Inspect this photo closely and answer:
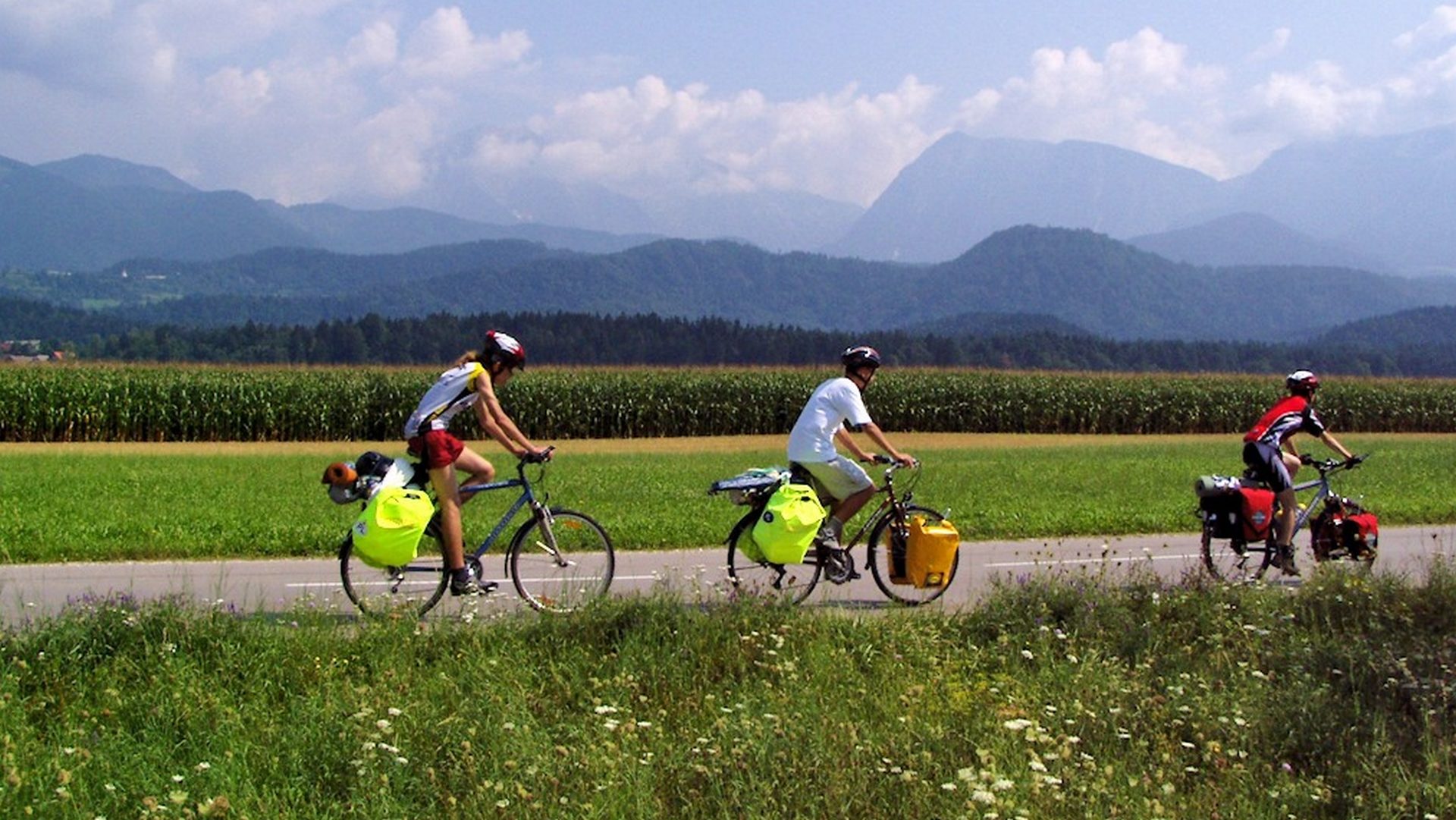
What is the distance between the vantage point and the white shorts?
9828 mm

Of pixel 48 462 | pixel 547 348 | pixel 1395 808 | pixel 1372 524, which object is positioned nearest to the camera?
pixel 1395 808

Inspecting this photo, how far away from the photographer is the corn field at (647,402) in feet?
128

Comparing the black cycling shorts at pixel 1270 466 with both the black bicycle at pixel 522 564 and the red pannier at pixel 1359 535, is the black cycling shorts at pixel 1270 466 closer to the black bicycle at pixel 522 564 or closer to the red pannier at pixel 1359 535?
the red pannier at pixel 1359 535

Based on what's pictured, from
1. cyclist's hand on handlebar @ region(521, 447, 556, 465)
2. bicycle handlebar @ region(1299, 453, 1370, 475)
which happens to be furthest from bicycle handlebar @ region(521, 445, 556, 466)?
bicycle handlebar @ region(1299, 453, 1370, 475)

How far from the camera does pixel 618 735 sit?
6188mm

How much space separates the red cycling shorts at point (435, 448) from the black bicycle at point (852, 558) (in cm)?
180

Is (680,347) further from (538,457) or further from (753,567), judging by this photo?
(538,457)

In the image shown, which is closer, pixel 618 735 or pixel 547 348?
pixel 618 735

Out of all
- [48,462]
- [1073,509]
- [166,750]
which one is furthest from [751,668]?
[48,462]

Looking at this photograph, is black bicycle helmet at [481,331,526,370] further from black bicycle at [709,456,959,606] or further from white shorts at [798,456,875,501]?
white shorts at [798,456,875,501]

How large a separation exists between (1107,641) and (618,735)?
312cm

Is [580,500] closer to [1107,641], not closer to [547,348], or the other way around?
[1107,641]

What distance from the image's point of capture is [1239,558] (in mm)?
11641

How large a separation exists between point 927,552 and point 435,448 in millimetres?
3541
